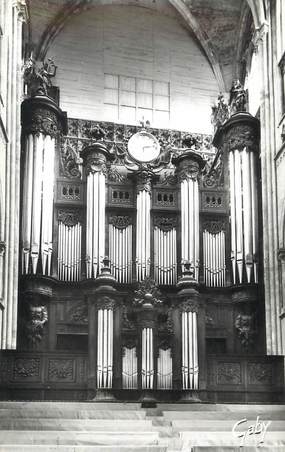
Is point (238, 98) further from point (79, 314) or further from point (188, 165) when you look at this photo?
point (79, 314)

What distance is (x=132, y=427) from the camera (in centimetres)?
1661

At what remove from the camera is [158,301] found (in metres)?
20.5

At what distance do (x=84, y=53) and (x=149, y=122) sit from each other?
11.2 ft

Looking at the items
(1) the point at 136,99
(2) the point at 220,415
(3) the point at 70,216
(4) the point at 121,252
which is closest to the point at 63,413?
(2) the point at 220,415

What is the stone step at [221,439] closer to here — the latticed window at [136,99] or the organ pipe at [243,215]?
the organ pipe at [243,215]

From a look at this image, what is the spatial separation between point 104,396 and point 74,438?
12.3 ft

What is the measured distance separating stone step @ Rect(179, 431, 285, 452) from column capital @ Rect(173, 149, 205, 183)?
8.74 m

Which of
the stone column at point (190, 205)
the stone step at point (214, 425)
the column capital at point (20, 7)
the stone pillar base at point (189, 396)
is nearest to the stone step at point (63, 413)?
the stone step at point (214, 425)

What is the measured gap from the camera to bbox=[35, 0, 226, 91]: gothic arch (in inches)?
1058

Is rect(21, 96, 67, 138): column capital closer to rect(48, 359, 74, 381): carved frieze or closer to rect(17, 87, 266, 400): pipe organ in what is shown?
rect(17, 87, 266, 400): pipe organ

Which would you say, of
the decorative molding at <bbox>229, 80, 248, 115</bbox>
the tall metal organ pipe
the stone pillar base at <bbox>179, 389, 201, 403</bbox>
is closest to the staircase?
the stone pillar base at <bbox>179, 389, 201, 403</bbox>

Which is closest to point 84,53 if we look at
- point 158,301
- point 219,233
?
point 219,233

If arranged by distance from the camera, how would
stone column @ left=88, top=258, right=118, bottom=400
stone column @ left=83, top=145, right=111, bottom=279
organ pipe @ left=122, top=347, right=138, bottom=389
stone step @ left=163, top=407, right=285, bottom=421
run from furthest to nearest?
stone column @ left=83, top=145, right=111, bottom=279 < organ pipe @ left=122, top=347, right=138, bottom=389 < stone column @ left=88, top=258, right=118, bottom=400 < stone step @ left=163, top=407, right=285, bottom=421

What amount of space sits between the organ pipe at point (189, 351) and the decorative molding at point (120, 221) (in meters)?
3.65
